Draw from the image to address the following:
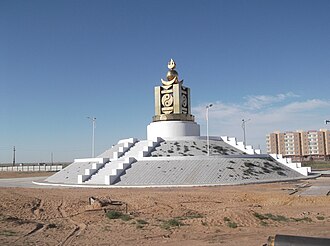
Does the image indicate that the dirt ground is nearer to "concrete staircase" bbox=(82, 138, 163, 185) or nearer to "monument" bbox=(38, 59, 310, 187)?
"monument" bbox=(38, 59, 310, 187)

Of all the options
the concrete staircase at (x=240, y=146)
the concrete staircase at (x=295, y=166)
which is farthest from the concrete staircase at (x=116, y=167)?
the concrete staircase at (x=295, y=166)

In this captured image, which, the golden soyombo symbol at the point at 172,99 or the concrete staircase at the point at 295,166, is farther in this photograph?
the golden soyombo symbol at the point at 172,99

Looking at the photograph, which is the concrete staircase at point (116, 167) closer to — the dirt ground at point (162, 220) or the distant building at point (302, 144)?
the dirt ground at point (162, 220)

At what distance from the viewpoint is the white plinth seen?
4684cm

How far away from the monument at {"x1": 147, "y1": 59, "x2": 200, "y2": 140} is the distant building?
257ft

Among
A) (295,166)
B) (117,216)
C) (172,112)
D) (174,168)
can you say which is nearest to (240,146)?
(295,166)

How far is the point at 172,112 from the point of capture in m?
48.9

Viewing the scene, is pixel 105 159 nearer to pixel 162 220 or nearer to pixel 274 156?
pixel 274 156

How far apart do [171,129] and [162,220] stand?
31103 mm

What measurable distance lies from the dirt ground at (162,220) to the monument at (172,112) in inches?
964

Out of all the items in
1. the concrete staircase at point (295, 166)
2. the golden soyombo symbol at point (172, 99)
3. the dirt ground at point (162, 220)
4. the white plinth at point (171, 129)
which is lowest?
the dirt ground at point (162, 220)

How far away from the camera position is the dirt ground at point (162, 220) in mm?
12711

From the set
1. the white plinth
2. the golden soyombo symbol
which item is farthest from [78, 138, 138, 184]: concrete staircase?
the golden soyombo symbol

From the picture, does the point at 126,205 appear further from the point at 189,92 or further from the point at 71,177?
the point at 189,92
